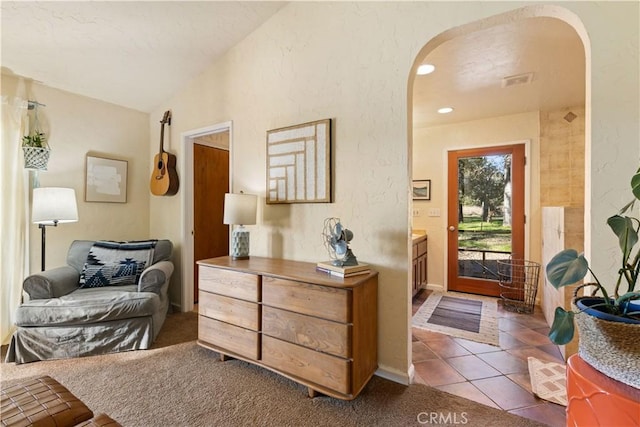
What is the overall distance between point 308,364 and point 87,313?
1785mm

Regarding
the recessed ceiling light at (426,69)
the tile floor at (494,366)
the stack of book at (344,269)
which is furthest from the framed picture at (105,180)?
the tile floor at (494,366)

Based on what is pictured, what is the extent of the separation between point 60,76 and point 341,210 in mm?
3022

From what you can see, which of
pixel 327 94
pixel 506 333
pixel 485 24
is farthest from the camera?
pixel 506 333

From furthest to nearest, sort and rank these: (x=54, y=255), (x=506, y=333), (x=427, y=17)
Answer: (x=54, y=255) → (x=506, y=333) → (x=427, y=17)

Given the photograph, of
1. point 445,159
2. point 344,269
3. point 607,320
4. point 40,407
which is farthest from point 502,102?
point 40,407

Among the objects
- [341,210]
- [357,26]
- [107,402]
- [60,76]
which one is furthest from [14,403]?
[60,76]

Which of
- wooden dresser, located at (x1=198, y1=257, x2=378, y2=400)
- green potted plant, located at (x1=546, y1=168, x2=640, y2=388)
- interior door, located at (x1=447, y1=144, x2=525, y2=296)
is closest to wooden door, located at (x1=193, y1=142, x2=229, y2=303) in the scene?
wooden dresser, located at (x1=198, y1=257, x2=378, y2=400)

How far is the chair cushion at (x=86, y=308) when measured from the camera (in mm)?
2107

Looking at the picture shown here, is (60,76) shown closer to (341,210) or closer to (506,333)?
(341,210)

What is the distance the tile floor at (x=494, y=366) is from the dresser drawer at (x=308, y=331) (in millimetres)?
753

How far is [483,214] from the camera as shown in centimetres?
379

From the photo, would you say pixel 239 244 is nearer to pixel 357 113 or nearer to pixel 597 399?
pixel 357 113

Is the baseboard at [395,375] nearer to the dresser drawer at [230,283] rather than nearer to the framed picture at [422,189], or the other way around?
the dresser drawer at [230,283]

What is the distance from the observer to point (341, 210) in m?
2.16
